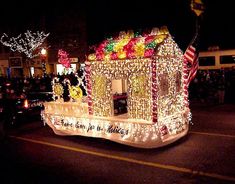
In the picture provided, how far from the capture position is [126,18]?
29.3m

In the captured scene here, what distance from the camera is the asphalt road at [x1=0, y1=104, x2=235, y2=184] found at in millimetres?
6113

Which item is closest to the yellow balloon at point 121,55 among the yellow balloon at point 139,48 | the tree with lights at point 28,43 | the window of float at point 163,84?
the yellow balloon at point 139,48

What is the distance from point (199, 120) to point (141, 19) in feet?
61.2

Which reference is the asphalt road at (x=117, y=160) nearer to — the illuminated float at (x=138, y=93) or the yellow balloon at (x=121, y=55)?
the illuminated float at (x=138, y=93)

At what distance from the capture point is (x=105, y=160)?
729 cm

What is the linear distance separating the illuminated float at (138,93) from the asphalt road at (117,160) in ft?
1.33

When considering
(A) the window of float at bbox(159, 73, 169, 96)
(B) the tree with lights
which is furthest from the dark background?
(A) the window of float at bbox(159, 73, 169, 96)

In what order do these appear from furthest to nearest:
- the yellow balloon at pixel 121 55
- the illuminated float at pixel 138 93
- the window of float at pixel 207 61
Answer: the window of float at pixel 207 61 < the yellow balloon at pixel 121 55 < the illuminated float at pixel 138 93

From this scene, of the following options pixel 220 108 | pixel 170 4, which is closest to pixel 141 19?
pixel 170 4

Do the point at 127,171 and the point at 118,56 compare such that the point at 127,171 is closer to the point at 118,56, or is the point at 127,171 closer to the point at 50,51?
the point at 118,56

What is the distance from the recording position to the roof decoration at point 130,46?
25.9ft

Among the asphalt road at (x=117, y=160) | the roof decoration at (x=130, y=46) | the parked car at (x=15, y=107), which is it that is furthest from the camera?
the parked car at (x=15, y=107)

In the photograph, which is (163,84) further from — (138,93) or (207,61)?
(207,61)

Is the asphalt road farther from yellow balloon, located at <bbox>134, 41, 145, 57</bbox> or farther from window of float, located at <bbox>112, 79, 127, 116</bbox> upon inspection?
yellow balloon, located at <bbox>134, 41, 145, 57</bbox>
